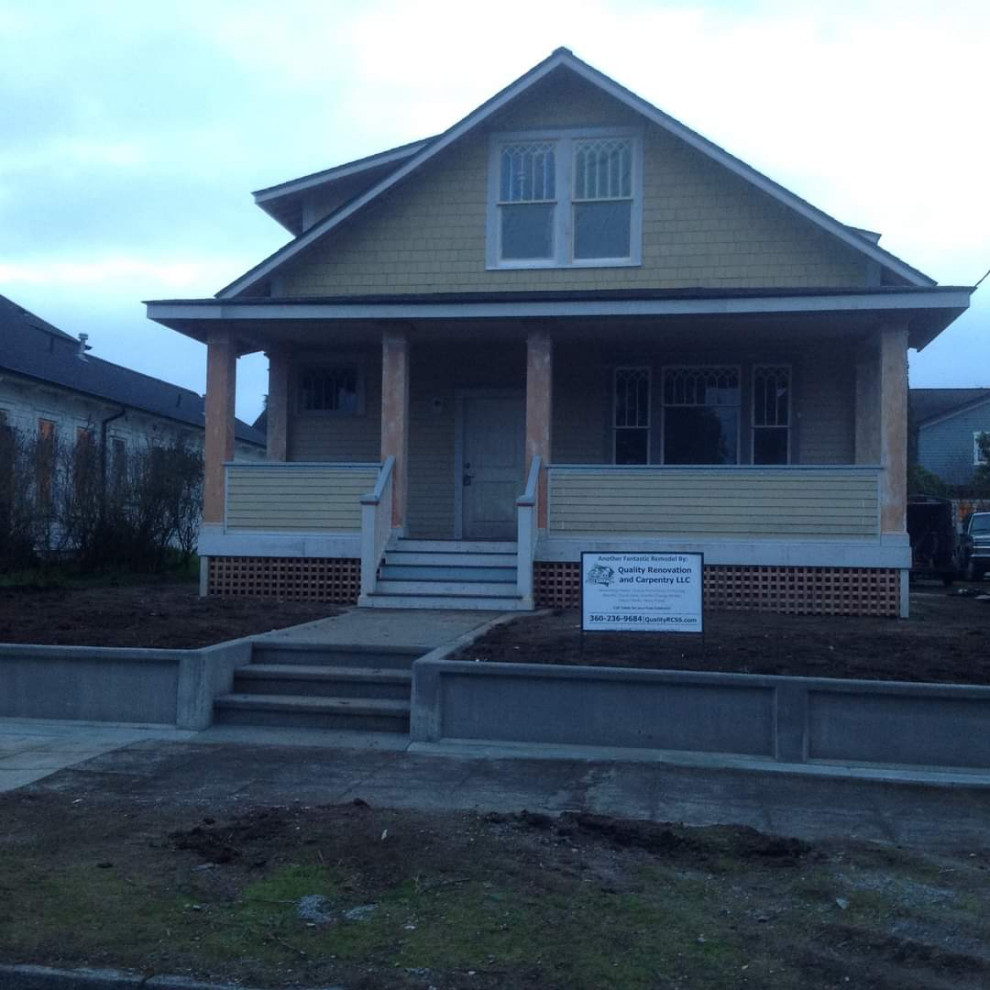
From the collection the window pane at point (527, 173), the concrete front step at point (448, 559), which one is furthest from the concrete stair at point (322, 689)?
the window pane at point (527, 173)

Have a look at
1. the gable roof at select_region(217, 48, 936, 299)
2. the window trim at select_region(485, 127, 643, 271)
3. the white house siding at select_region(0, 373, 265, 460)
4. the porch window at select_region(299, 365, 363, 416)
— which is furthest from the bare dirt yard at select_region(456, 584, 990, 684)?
the white house siding at select_region(0, 373, 265, 460)

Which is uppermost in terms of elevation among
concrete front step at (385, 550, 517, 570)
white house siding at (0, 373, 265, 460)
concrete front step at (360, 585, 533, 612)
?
white house siding at (0, 373, 265, 460)

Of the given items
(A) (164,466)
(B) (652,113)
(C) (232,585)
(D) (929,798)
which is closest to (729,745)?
(D) (929,798)

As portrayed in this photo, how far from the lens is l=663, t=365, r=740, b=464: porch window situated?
17859mm

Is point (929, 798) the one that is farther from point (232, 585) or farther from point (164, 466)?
point (164, 466)

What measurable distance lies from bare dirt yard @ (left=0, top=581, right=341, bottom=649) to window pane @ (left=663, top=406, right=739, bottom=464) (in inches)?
225

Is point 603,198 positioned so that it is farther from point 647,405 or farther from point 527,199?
point 647,405

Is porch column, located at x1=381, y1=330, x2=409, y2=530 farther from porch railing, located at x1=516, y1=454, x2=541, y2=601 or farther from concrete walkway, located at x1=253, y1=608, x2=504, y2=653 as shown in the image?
concrete walkway, located at x1=253, y1=608, x2=504, y2=653

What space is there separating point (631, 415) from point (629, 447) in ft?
1.54

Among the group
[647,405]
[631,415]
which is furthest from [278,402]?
[647,405]

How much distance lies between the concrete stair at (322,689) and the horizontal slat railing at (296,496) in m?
5.35

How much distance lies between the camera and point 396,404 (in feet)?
54.0

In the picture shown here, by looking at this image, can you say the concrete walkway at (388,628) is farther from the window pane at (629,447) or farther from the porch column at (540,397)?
the window pane at (629,447)

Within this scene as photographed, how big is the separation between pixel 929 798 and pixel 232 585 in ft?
34.6
